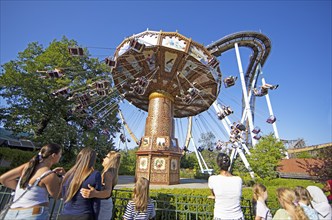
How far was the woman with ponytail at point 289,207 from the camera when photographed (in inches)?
103

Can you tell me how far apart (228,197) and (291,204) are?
80 centimetres

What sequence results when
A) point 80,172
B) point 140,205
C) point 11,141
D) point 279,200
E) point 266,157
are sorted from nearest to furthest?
point 80,172, point 279,200, point 140,205, point 266,157, point 11,141

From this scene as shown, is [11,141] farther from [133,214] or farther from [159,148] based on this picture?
[133,214]


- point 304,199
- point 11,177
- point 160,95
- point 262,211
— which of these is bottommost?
point 262,211

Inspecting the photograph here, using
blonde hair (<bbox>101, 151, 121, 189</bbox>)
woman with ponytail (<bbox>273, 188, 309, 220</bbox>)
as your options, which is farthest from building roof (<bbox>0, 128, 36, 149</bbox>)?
woman with ponytail (<bbox>273, 188, 309, 220</bbox>)

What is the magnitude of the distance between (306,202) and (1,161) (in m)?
18.8

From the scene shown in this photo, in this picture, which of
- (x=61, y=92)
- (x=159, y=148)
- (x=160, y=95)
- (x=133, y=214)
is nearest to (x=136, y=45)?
(x=160, y=95)

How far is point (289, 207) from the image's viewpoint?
9.08ft

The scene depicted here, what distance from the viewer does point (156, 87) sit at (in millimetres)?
14734

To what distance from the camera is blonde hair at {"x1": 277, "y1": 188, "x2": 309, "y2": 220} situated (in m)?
2.62

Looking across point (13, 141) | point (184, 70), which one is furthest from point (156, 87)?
point (13, 141)

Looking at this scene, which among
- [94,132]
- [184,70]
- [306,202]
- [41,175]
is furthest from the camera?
[94,132]

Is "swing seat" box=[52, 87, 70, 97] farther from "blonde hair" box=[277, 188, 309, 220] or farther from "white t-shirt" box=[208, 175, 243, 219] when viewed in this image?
"blonde hair" box=[277, 188, 309, 220]

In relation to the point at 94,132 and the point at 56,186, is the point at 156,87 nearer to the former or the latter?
the point at 94,132
